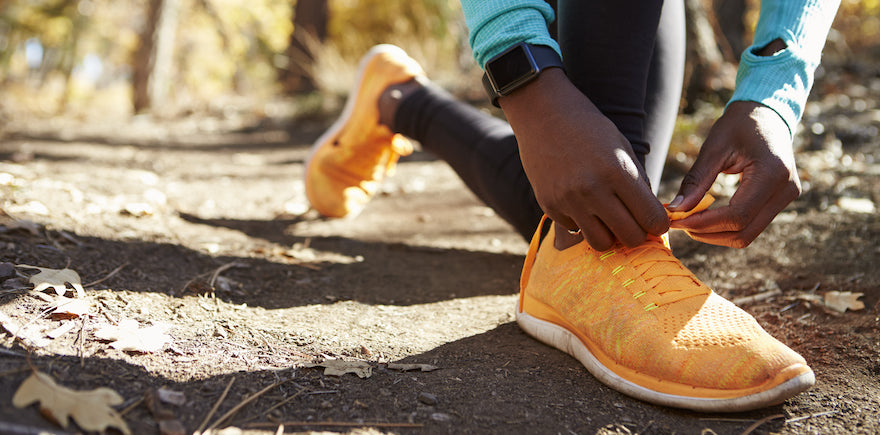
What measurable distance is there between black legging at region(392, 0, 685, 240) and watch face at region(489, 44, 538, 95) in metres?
0.22

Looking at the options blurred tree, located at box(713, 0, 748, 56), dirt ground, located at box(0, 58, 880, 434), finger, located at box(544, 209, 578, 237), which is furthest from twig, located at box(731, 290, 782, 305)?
blurred tree, located at box(713, 0, 748, 56)

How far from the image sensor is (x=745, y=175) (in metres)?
0.95

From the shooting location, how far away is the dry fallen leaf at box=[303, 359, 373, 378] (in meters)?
0.96

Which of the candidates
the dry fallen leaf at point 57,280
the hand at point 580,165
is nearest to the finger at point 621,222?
the hand at point 580,165

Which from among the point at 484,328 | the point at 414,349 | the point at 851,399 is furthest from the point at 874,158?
the point at 414,349

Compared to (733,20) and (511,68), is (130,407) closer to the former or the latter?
(511,68)

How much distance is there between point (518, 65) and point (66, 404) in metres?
0.82

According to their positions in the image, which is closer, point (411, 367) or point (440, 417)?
point (440, 417)

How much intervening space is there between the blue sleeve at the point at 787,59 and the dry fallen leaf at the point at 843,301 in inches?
19.8

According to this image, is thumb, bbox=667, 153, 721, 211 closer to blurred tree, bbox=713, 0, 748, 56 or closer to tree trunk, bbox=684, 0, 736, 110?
tree trunk, bbox=684, 0, 736, 110

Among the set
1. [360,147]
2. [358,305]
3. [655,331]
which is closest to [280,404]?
[358,305]

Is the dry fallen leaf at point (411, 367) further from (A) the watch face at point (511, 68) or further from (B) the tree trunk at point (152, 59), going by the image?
(B) the tree trunk at point (152, 59)

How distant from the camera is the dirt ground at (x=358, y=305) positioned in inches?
33.4

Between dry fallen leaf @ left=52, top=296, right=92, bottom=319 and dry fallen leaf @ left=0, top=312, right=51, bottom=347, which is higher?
dry fallen leaf @ left=0, top=312, right=51, bottom=347
